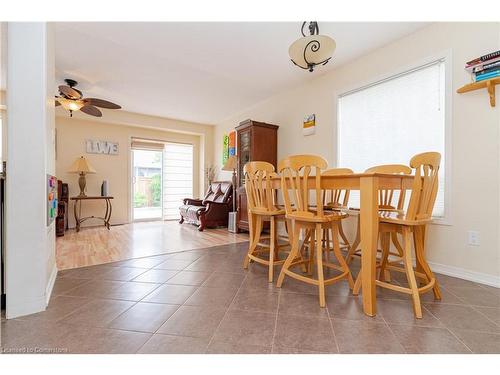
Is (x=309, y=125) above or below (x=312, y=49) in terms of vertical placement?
below

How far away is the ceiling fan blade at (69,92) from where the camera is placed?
10.0 ft

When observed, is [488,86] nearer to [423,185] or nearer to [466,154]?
[466,154]

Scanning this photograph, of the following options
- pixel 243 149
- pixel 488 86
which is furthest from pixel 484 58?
pixel 243 149

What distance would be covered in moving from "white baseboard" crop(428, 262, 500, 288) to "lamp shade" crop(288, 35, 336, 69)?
7.27 ft

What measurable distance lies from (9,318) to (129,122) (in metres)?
4.67

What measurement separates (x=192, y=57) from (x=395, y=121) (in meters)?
2.59

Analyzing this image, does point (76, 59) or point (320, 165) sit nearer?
point (320, 165)

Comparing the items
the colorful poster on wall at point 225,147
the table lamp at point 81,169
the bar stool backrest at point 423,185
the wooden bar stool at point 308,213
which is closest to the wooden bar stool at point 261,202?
the wooden bar stool at point 308,213

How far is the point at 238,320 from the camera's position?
142 centimetres

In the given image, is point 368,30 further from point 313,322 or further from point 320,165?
point 313,322

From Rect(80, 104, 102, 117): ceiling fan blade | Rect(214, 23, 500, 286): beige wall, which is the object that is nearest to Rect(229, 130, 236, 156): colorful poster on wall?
Rect(80, 104, 102, 117): ceiling fan blade

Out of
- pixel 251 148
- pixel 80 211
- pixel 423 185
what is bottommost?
pixel 80 211
